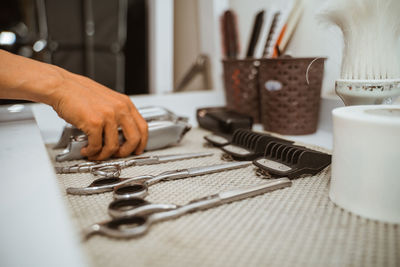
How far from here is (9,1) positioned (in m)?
1.49

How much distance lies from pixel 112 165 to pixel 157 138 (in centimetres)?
14

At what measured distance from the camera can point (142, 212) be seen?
0.32 metres

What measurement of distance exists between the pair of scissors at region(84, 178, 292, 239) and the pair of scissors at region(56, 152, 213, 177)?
0.13 m

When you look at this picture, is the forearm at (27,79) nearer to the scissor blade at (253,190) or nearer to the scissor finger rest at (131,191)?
the scissor finger rest at (131,191)

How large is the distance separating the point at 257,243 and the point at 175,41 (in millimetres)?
1192

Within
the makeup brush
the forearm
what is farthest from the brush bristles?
the forearm

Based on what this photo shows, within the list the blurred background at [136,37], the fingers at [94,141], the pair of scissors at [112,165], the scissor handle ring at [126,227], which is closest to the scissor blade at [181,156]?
the pair of scissors at [112,165]

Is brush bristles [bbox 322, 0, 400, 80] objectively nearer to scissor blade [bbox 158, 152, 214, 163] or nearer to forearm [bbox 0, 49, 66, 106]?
scissor blade [bbox 158, 152, 214, 163]

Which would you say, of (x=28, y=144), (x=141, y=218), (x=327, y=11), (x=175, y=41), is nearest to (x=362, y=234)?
(x=141, y=218)

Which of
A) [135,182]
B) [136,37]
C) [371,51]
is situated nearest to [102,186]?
[135,182]

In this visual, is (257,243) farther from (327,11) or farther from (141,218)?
(327,11)

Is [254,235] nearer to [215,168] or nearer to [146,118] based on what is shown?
[215,168]

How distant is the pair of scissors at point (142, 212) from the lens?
29cm

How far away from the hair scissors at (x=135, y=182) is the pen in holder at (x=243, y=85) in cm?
38
